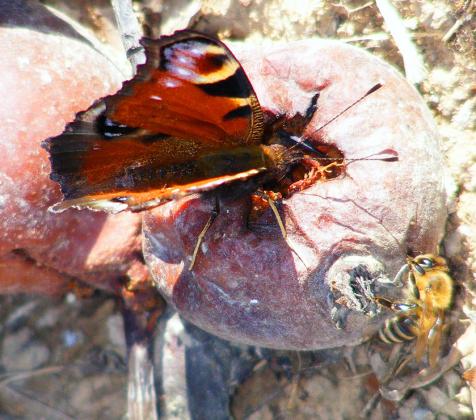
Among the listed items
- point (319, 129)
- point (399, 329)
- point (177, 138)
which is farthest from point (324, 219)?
point (399, 329)

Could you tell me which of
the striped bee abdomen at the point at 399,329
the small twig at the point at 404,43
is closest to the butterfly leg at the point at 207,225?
the striped bee abdomen at the point at 399,329

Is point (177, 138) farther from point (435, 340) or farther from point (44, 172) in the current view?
point (435, 340)

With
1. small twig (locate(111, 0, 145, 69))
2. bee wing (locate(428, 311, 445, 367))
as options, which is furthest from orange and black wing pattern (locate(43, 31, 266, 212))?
bee wing (locate(428, 311, 445, 367))

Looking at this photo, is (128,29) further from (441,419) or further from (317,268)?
(441,419)

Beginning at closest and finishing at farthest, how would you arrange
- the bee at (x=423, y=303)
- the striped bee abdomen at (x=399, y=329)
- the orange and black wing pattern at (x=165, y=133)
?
1. the orange and black wing pattern at (x=165, y=133)
2. the bee at (x=423, y=303)
3. the striped bee abdomen at (x=399, y=329)

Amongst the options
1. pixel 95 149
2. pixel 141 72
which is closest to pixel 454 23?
pixel 141 72

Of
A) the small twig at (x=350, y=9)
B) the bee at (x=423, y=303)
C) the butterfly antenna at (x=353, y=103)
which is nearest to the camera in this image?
the butterfly antenna at (x=353, y=103)

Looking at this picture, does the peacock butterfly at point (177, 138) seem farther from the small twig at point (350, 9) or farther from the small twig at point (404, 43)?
the small twig at point (350, 9)
